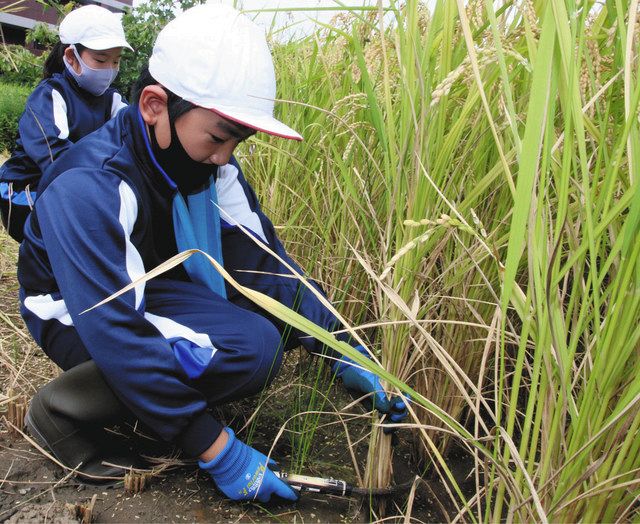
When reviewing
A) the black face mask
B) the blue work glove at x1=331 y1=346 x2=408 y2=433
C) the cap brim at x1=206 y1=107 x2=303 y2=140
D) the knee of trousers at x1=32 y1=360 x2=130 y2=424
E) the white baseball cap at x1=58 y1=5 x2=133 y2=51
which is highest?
the white baseball cap at x1=58 y1=5 x2=133 y2=51

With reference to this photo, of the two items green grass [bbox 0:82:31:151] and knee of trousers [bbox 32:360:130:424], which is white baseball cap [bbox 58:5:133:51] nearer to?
knee of trousers [bbox 32:360:130:424]

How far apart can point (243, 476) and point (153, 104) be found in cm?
85

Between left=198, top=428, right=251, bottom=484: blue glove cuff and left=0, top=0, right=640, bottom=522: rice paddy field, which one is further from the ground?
left=0, top=0, right=640, bottom=522: rice paddy field

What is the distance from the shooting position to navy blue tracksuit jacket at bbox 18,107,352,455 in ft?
4.33

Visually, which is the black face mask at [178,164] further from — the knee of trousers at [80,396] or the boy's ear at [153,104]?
the knee of trousers at [80,396]

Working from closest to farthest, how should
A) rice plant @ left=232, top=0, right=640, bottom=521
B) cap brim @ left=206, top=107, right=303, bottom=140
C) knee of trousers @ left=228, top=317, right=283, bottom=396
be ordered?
rice plant @ left=232, top=0, right=640, bottom=521 < cap brim @ left=206, top=107, right=303, bottom=140 < knee of trousers @ left=228, top=317, right=283, bottom=396

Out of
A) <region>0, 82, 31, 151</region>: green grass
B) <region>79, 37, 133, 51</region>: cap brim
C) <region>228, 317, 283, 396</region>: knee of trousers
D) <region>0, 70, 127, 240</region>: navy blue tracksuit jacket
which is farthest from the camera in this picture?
<region>0, 82, 31, 151</region>: green grass

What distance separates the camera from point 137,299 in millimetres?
1356

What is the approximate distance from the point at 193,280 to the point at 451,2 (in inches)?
40.3

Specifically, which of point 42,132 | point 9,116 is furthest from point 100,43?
point 9,116

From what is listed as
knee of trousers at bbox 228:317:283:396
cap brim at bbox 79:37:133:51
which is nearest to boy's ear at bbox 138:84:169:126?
knee of trousers at bbox 228:317:283:396

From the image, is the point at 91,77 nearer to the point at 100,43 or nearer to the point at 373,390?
the point at 100,43

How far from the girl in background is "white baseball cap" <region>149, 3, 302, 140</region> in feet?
4.58

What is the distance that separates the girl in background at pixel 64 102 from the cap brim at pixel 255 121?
58.9 inches
